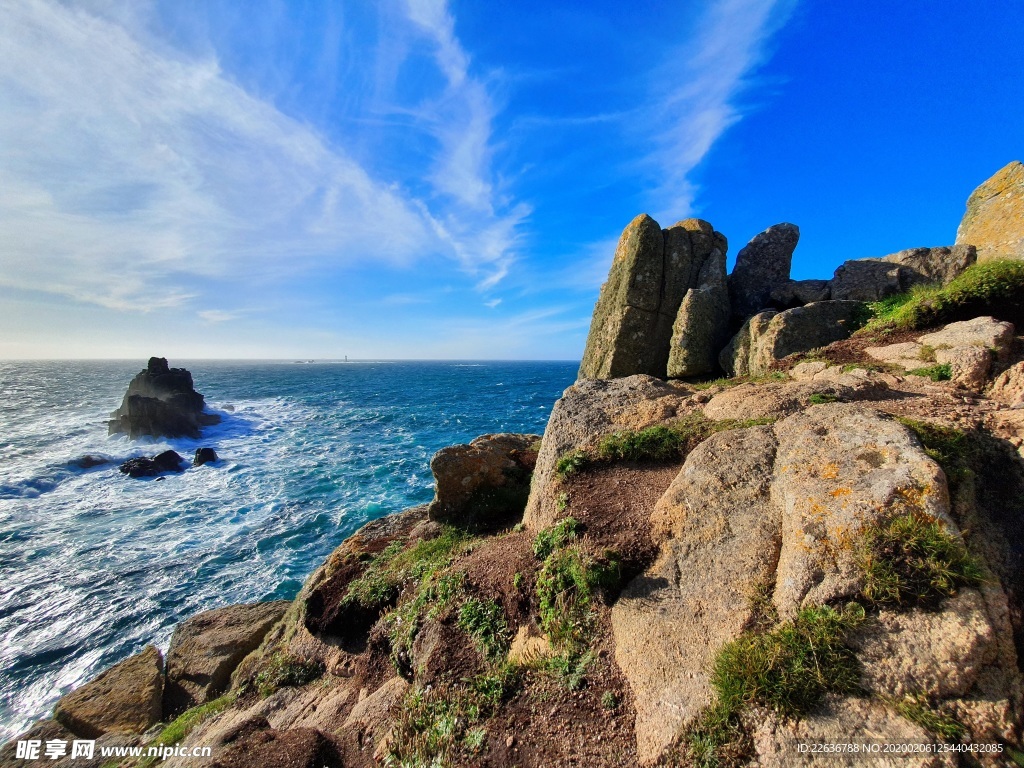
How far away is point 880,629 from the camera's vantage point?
3.71 m

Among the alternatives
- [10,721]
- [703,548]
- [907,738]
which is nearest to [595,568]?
[703,548]

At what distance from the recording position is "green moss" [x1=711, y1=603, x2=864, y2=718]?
354 cm

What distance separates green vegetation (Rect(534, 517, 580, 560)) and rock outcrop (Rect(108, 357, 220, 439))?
46.9m

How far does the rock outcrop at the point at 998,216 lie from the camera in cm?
1158

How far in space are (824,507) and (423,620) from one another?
566cm

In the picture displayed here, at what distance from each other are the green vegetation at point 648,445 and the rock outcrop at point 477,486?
339 centimetres

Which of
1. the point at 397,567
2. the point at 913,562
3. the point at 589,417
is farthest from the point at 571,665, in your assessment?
the point at 397,567

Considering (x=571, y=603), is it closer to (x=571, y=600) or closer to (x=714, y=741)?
(x=571, y=600)

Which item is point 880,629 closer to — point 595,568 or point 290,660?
point 595,568

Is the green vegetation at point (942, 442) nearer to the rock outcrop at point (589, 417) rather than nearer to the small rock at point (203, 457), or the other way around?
the rock outcrop at point (589, 417)

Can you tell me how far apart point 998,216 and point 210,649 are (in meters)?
24.7

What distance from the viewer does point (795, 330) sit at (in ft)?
41.1

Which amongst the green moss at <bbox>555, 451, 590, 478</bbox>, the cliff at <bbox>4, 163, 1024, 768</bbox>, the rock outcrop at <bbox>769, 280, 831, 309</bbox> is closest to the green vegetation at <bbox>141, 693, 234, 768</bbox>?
the cliff at <bbox>4, 163, 1024, 768</bbox>

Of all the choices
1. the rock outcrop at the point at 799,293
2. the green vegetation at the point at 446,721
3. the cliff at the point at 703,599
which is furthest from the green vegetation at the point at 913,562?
the rock outcrop at the point at 799,293
